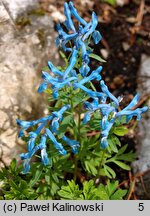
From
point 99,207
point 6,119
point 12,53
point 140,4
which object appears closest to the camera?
point 99,207

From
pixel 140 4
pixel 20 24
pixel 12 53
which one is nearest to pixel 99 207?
pixel 12 53

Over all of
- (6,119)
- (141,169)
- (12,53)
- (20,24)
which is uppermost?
(20,24)

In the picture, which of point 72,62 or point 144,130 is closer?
point 72,62

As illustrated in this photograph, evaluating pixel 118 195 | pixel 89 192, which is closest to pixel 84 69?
pixel 89 192

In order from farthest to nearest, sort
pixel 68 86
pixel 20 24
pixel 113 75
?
1. pixel 113 75
2. pixel 20 24
3. pixel 68 86

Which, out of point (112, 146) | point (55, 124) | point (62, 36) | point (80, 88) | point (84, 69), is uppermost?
point (62, 36)

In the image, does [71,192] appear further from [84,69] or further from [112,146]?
[84,69]

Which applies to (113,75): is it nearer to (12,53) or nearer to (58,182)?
(12,53)
